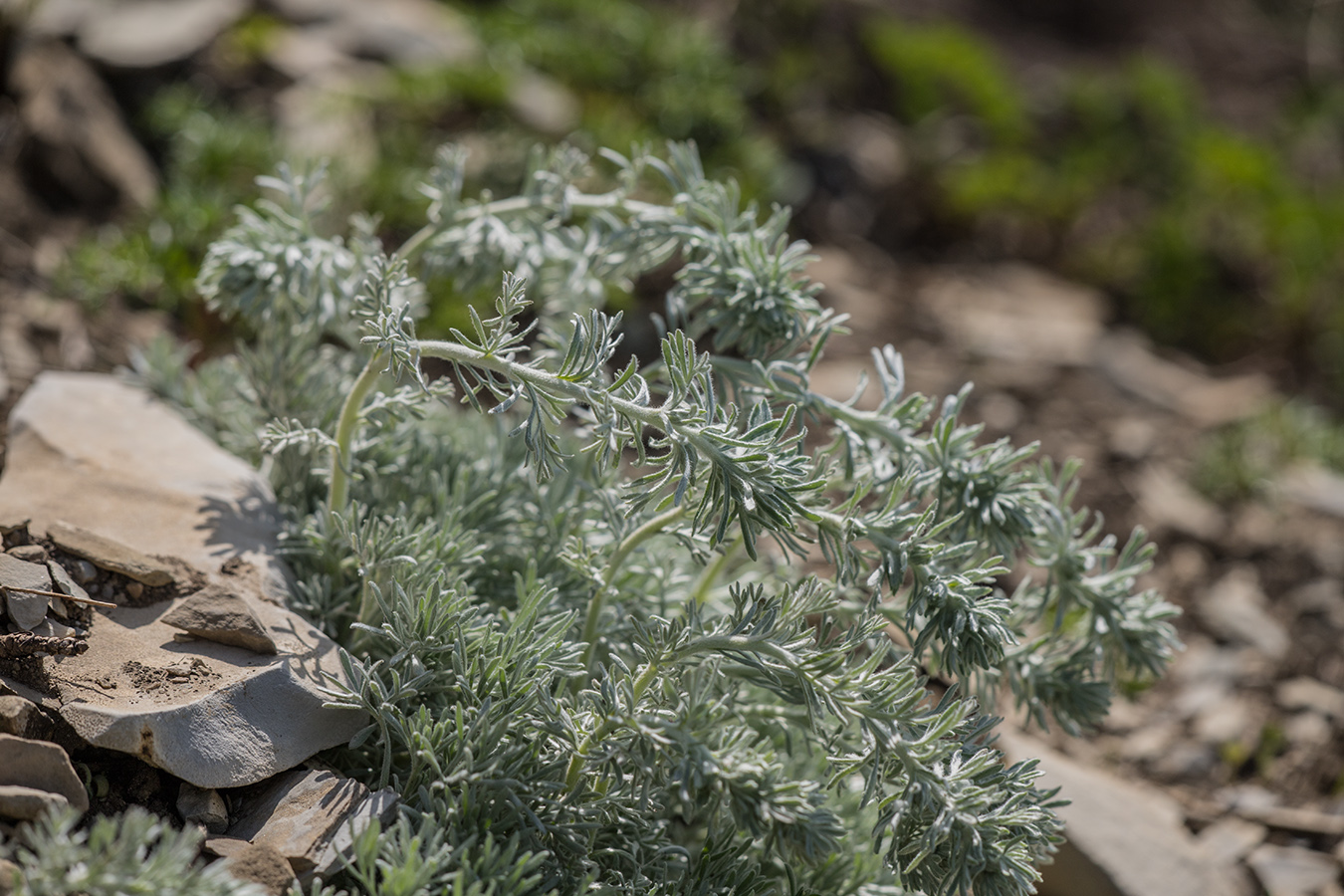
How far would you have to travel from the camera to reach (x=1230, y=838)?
10.9 ft

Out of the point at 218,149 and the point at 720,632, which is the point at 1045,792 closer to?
the point at 720,632

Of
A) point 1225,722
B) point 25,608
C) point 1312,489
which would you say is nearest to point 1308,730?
point 1225,722

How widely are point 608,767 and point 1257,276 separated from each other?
6.25 m

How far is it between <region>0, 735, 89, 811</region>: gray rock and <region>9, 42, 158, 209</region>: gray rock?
3.39 m

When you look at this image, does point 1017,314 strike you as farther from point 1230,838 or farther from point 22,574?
point 22,574

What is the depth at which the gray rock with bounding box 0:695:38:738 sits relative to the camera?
76.1 inches

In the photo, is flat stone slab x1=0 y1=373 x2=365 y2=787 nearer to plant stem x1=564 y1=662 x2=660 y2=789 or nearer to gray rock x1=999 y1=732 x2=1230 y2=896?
plant stem x1=564 y1=662 x2=660 y2=789

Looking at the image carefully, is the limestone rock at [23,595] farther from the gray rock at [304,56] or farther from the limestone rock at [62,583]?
the gray rock at [304,56]

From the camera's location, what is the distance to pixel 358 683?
2.07m

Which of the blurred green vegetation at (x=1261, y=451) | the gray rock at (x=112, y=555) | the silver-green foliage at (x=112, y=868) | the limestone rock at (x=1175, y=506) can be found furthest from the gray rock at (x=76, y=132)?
the blurred green vegetation at (x=1261, y=451)

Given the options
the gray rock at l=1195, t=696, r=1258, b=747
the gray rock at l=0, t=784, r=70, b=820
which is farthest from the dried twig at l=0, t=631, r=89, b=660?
the gray rock at l=1195, t=696, r=1258, b=747

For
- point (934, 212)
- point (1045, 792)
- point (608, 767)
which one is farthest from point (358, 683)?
point (934, 212)

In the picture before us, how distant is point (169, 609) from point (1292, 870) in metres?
3.25

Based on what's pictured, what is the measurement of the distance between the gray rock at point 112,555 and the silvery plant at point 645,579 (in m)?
0.33
